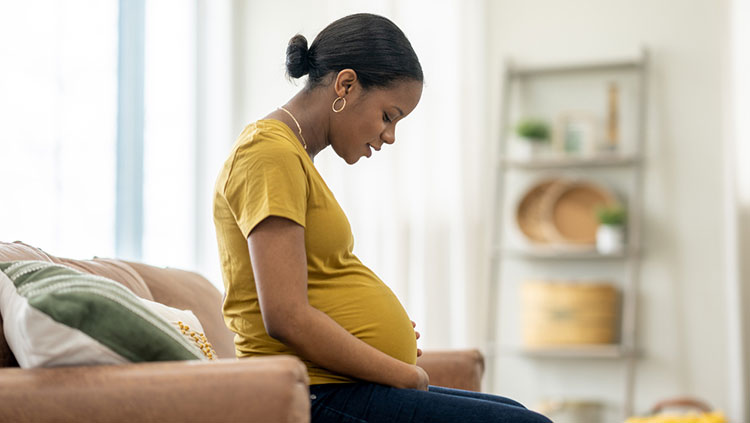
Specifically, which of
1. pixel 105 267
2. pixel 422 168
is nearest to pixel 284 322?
pixel 105 267

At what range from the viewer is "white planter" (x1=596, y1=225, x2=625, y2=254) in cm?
396

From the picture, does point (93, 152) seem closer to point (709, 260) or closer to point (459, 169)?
point (459, 169)

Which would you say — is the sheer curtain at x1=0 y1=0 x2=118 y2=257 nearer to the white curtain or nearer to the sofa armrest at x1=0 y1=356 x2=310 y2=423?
the sofa armrest at x1=0 y1=356 x2=310 y2=423

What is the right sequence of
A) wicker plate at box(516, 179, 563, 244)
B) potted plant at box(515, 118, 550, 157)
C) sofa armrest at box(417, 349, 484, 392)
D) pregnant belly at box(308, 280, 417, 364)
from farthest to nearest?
1. wicker plate at box(516, 179, 563, 244)
2. potted plant at box(515, 118, 550, 157)
3. sofa armrest at box(417, 349, 484, 392)
4. pregnant belly at box(308, 280, 417, 364)

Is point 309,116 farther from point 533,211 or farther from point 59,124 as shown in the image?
point 533,211

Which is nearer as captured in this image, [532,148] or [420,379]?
[420,379]

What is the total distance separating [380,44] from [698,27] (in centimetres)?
305

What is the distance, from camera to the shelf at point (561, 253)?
402 centimetres

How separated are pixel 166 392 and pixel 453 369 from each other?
3.13ft

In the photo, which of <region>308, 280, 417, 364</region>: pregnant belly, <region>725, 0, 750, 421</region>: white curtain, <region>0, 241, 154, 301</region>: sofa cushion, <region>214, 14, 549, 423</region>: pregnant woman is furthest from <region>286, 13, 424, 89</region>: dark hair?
<region>725, 0, 750, 421</region>: white curtain

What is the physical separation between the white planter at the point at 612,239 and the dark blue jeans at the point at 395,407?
8.72ft

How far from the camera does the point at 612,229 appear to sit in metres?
3.97

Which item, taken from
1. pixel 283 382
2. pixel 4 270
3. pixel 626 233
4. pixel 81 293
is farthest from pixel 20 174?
pixel 626 233

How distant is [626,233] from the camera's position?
4.08m
